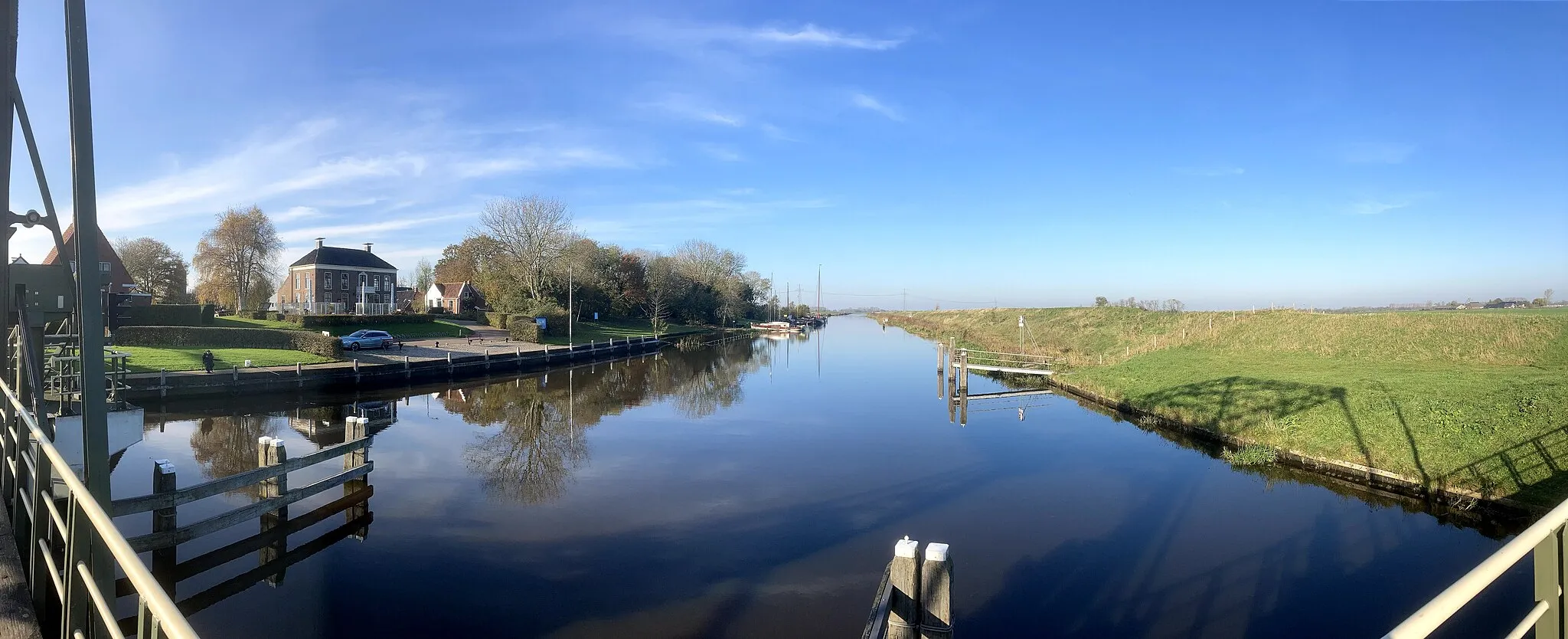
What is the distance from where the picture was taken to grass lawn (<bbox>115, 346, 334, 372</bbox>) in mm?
24000

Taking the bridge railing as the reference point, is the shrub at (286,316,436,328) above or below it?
above

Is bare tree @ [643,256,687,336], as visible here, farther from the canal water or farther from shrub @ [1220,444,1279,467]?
shrub @ [1220,444,1279,467]

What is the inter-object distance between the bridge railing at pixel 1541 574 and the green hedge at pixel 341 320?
156ft

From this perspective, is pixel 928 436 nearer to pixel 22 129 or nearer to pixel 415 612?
pixel 415 612

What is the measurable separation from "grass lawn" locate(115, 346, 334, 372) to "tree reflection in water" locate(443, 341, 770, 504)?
6.80m

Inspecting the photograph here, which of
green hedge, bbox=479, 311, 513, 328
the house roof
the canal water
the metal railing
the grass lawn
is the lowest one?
the canal water

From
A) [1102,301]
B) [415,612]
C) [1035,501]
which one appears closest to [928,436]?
[1035,501]

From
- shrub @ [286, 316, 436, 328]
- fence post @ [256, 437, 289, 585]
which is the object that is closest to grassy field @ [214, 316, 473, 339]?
shrub @ [286, 316, 436, 328]

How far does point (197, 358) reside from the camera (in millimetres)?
26188

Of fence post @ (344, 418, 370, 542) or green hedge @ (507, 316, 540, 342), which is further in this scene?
green hedge @ (507, 316, 540, 342)

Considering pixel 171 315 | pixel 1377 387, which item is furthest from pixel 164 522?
pixel 171 315

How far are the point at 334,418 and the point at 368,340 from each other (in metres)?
18.0

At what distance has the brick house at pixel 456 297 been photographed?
65.2 meters

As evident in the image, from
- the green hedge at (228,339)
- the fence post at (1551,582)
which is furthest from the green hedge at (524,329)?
the fence post at (1551,582)
